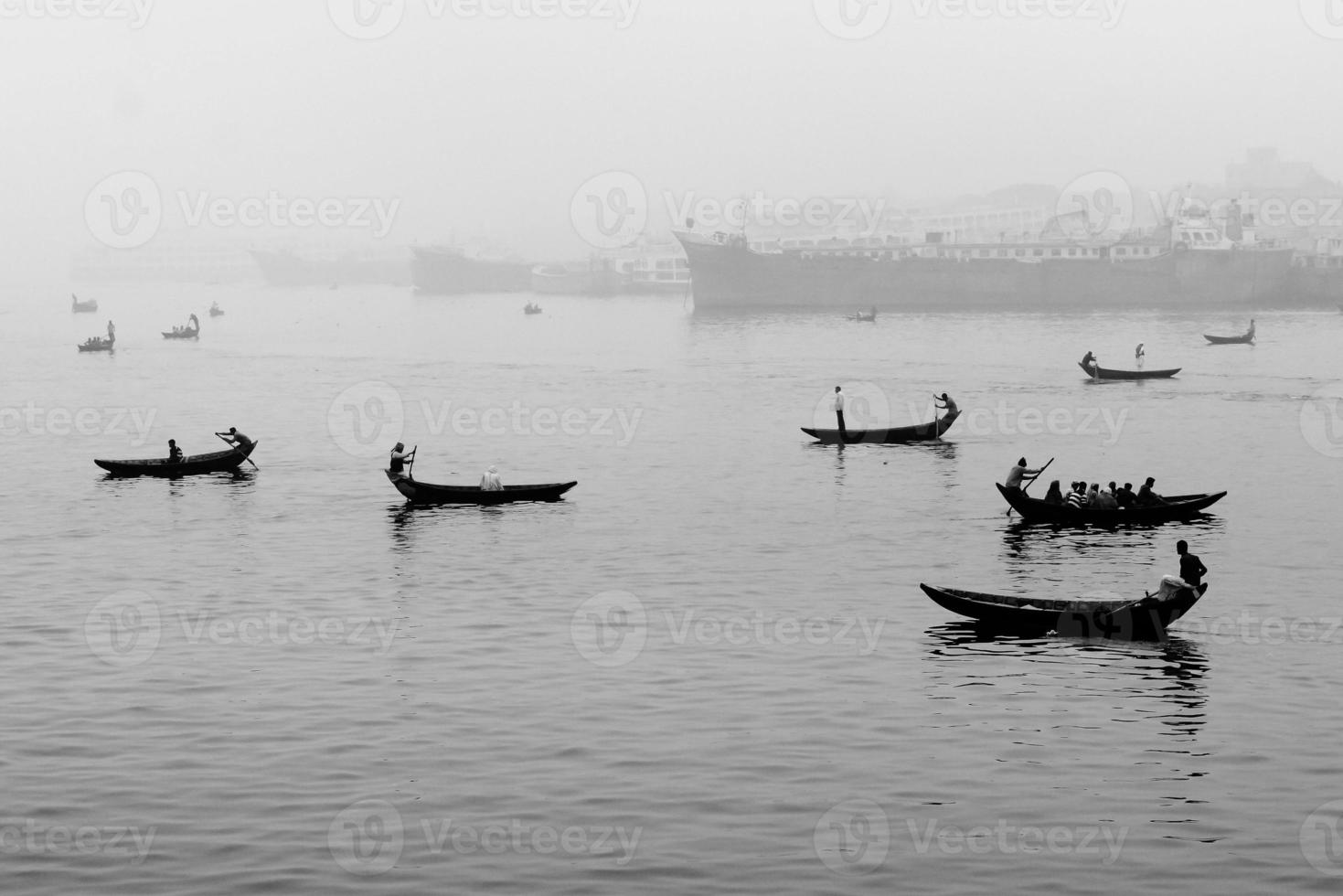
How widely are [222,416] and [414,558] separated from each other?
40811 millimetres

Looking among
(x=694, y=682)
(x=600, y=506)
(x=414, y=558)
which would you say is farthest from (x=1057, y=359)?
(x=694, y=682)

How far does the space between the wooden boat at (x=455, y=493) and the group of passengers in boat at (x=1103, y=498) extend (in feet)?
44.2

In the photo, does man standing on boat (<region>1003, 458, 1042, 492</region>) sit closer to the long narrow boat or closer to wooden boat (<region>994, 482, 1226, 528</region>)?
wooden boat (<region>994, 482, 1226, 528</region>)

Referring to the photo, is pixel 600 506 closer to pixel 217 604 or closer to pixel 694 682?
pixel 217 604

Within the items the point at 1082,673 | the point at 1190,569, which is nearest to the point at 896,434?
the point at 1190,569

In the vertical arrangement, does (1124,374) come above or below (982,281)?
below

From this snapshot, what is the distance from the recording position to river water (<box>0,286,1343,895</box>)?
16359 mm

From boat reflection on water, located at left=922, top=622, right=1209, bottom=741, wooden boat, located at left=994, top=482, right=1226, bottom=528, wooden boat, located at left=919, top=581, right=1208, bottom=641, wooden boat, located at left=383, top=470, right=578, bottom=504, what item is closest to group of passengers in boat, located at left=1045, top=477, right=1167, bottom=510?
wooden boat, located at left=994, top=482, right=1226, bottom=528

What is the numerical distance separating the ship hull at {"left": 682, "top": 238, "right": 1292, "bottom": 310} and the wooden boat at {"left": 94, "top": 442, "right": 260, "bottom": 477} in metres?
125

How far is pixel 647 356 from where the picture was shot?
108688 millimetres

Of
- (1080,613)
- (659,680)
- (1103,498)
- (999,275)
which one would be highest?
(999,275)

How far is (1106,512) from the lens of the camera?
36031 millimetres

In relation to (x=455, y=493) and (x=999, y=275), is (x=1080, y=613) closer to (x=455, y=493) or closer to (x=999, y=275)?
(x=455, y=493)

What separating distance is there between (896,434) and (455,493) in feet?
66.9
